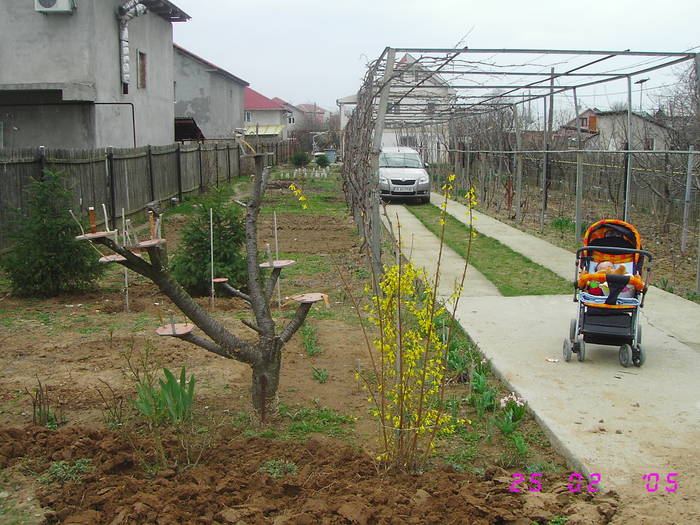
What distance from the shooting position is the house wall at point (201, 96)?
123 feet

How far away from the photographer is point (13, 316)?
7.58m

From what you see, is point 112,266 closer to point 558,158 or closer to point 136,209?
point 136,209

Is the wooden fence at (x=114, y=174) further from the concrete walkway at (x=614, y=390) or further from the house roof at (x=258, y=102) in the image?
the house roof at (x=258, y=102)

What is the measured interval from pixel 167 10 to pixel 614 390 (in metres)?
19.4

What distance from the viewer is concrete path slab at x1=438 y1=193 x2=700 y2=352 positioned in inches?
272

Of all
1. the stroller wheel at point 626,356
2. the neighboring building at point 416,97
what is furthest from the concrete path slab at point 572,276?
the neighboring building at point 416,97

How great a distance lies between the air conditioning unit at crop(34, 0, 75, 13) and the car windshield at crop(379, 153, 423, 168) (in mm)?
10271

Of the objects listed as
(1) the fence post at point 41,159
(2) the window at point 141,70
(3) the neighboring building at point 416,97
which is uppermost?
(2) the window at point 141,70

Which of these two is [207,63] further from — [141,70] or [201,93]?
[141,70]

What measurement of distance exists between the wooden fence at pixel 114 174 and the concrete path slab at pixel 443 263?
2.93 meters

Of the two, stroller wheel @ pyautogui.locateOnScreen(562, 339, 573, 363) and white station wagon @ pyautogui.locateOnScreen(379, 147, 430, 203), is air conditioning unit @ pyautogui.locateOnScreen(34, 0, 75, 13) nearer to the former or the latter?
white station wagon @ pyautogui.locateOnScreen(379, 147, 430, 203)

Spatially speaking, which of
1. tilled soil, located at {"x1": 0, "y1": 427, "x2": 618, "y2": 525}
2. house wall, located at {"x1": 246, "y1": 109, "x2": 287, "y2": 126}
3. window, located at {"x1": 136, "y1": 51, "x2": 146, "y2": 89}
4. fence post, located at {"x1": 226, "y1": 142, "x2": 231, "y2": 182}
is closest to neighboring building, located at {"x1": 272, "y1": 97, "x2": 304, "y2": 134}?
house wall, located at {"x1": 246, "y1": 109, "x2": 287, "y2": 126}

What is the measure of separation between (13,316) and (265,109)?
60.0 m

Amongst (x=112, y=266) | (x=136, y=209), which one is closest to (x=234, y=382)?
(x=112, y=266)
